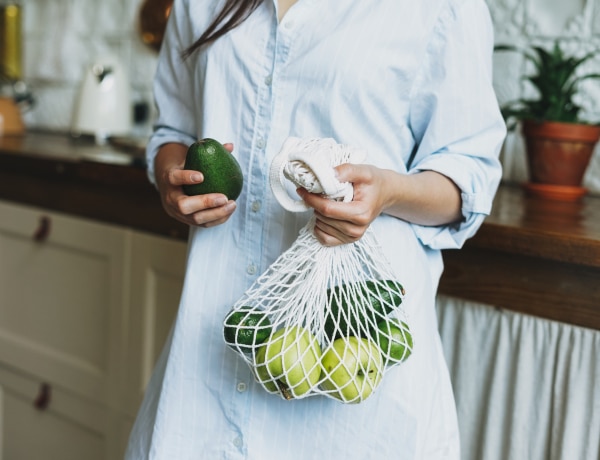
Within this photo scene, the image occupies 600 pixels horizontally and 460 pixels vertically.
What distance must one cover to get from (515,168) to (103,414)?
99 cm

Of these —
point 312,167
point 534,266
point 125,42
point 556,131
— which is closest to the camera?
point 312,167

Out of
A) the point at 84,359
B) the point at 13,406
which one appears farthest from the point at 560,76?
the point at 13,406

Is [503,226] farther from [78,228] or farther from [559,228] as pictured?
[78,228]

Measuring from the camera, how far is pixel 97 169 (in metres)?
1.62

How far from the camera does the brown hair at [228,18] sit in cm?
94

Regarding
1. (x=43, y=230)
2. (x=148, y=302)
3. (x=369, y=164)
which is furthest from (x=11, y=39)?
(x=369, y=164)

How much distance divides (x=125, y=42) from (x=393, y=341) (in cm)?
180

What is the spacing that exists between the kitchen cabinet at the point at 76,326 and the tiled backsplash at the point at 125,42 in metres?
0.60

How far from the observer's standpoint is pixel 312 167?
2.39 ft

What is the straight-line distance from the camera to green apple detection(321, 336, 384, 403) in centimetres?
78

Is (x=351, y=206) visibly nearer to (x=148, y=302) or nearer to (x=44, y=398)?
(x=148, y=302)

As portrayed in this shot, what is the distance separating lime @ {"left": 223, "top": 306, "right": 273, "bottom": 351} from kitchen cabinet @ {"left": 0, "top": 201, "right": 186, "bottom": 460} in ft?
2.37

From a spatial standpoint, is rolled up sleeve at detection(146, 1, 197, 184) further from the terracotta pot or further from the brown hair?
the terracotta pot

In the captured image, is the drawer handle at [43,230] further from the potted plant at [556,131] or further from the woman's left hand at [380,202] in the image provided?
the woman's left hand at [380,202]
